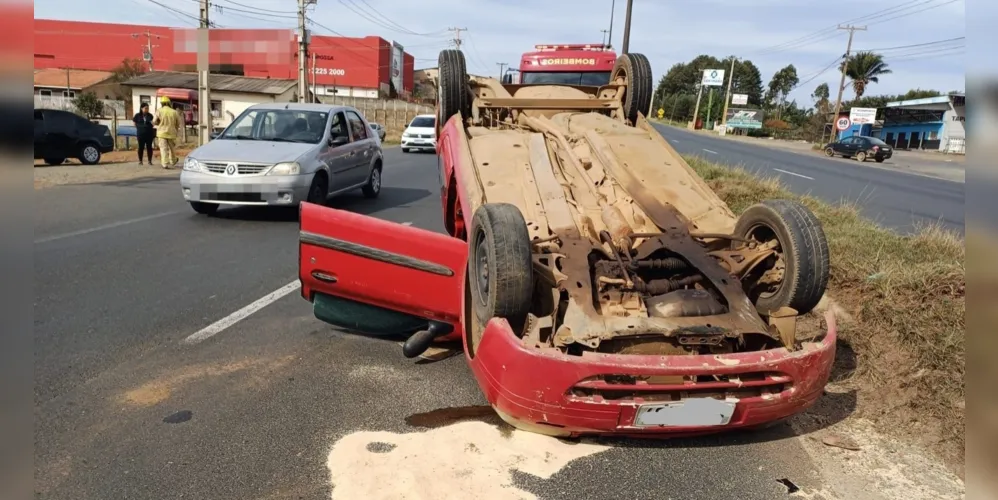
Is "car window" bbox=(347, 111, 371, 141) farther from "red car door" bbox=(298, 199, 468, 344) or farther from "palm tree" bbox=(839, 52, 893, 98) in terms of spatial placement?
"palm tree" bbox=(839, 52, 893, 98)

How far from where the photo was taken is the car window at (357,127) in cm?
1115

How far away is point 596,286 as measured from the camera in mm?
3662

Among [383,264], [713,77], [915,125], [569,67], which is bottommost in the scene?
[383,264]

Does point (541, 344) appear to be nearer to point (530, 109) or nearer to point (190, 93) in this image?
point (530, 109)

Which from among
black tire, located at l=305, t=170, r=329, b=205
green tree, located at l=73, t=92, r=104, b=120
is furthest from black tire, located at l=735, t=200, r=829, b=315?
green tree, located at l=73, t=92, r=104, b=120

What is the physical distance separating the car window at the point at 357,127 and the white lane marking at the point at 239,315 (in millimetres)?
5476

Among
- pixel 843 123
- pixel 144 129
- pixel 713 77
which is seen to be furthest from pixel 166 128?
pixel 713 77

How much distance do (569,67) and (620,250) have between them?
10145 millimetres

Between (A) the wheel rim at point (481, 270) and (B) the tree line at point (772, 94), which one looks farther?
(B) the tree line at point (772, 94)

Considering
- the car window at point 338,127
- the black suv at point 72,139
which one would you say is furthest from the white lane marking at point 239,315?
the black suv at point 72,139

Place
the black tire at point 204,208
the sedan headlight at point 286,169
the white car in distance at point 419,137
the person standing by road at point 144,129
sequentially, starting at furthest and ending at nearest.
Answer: the white car in distance at point 419,137 < the person standing by road at point 144,129 < the black tire at point 204,208 < the sedan headlight at point 286,169

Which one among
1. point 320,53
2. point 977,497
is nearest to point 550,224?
point 977,497

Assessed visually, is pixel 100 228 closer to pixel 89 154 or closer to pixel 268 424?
pixel 268 424

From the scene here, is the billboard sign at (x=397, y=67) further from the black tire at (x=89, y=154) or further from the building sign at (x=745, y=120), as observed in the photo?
the black tire at (x=89, y=154)
